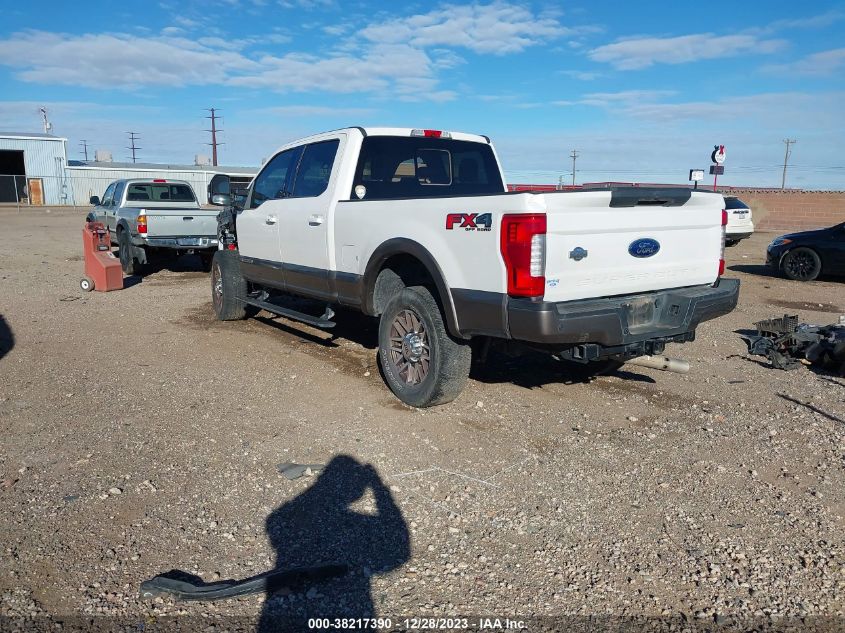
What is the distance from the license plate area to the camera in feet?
14.7

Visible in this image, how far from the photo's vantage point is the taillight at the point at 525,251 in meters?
4.04

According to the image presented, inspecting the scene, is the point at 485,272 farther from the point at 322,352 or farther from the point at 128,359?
the point at 128,359

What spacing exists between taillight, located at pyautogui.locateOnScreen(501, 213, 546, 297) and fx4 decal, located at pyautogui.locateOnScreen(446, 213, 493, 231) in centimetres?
14

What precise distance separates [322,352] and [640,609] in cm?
481

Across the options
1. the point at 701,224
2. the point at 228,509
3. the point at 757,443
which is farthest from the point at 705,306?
the point at 228,509

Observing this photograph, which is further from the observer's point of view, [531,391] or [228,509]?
[531,391]

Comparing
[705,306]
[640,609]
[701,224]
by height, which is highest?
[701,224]

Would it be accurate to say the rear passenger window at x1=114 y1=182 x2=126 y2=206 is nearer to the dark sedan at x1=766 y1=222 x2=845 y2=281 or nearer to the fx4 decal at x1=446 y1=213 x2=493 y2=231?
the fx4 decal at x1=446 y1=213 x2=493 y2=231

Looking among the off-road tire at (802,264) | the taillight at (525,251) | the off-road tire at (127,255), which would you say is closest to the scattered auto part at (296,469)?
the taillight at (525,251)

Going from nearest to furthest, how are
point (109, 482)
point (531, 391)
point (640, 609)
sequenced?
point (640, 609) → point (109, 482) → point (531, 391)

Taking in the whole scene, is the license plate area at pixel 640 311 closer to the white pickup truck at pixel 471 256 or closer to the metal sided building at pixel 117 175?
the white pickup truck at pixel 471 256

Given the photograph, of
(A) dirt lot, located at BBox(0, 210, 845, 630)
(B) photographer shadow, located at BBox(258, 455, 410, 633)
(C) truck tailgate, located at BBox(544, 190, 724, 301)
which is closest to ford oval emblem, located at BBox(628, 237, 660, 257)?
(C) truck tailgate, located at BBox(544, 190, 724, 301)

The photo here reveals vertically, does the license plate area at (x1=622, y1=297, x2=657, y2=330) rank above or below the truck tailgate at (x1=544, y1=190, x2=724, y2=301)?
below

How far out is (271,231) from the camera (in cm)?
716
